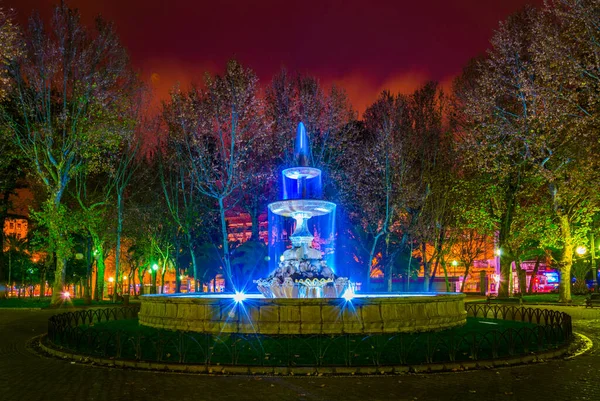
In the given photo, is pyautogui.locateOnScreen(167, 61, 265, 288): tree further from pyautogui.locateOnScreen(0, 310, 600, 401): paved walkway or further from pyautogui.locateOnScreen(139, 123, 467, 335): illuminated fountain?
pyautogui.locateOnScreen(0, 310, 600, 401): paved walkway

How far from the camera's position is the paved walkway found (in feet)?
27.3

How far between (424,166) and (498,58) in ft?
29.7

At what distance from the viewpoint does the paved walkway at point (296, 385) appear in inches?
327

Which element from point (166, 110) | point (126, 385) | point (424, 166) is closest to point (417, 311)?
point (126, 385)

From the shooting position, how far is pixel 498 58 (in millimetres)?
29688

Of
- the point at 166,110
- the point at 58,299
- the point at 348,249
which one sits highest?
the point at 166,110

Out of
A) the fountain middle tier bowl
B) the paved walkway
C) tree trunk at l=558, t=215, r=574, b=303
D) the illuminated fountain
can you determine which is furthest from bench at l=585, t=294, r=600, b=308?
the paved walkway

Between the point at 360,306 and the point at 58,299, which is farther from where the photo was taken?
the point at 58,299

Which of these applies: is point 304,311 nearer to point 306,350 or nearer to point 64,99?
point 306,350

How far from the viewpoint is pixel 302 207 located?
61.5 ft

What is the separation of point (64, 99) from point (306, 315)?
2223 centimetres

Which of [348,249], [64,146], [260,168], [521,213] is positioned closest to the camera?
[64,146]

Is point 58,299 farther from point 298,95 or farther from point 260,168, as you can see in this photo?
point 298,95

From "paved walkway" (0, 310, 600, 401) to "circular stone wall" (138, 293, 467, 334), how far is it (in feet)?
13.4
